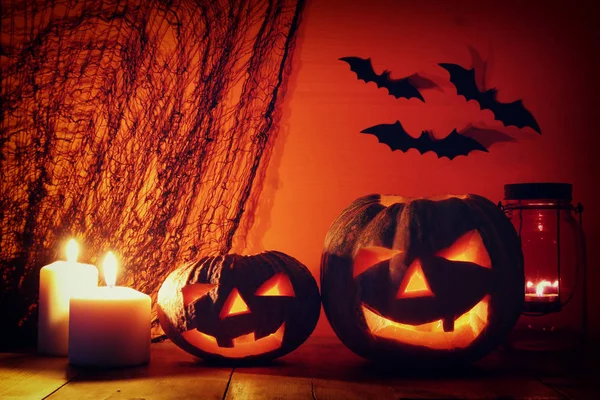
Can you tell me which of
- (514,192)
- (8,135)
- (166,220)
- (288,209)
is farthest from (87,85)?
(514,192)

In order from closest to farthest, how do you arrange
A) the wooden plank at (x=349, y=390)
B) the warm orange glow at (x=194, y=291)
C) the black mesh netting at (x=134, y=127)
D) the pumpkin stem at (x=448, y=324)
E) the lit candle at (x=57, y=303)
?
the wooden plank at (x=349, y=390) → the pumpkin stem at (x=448, y=324) → the warm orange glow at (x=194, y=291) → the lit candle at (x=57, y=303) → the black mesh netting at (x=134, y=127)

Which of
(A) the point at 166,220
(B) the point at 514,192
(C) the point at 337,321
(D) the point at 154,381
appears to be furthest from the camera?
(A) the point at 166,220

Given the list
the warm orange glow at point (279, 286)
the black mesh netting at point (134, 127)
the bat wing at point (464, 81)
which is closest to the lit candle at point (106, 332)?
the warm orange glow at point (279, 286)

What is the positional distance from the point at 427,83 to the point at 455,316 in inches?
31.1

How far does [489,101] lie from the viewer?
1972 millimetres

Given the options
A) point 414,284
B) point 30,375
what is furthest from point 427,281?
point 30,375

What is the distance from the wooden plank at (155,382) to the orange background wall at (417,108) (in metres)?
0.54

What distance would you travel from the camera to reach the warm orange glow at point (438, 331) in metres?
1.47

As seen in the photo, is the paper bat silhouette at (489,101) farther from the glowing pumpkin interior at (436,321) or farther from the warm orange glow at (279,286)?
the warm orange glow at (279,286)

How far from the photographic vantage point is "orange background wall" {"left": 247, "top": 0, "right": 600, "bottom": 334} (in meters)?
1.96

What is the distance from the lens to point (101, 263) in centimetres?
195

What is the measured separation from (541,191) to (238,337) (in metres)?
0.82

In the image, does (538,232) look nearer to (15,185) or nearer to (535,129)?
(535,129)

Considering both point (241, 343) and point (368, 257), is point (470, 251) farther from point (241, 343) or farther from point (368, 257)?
point (241, 343)
